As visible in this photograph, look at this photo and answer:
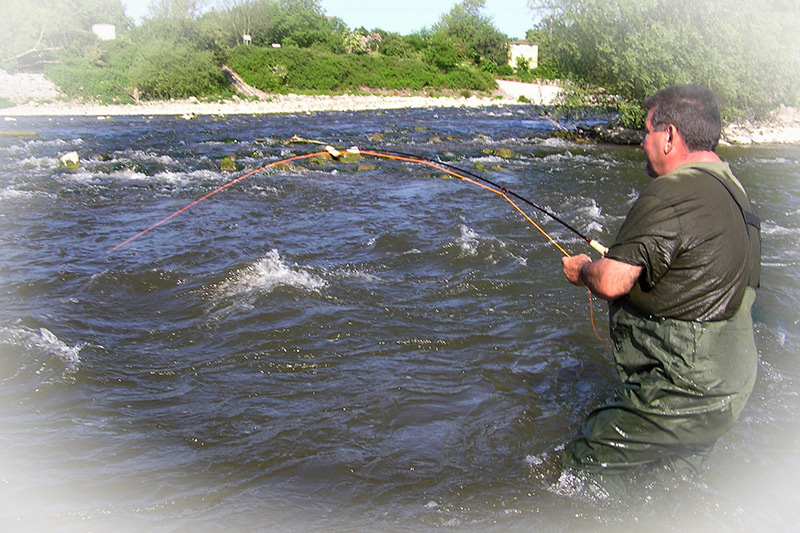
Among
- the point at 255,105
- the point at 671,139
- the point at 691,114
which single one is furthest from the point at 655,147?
the point at 255,105

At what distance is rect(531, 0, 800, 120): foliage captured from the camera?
765 inches

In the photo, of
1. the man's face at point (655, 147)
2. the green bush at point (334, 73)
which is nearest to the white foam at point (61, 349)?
the man's face at point (655, 147)

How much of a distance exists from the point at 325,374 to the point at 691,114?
348 cm

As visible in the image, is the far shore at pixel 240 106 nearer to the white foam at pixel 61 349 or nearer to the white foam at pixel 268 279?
the white foam at pixel 268 279

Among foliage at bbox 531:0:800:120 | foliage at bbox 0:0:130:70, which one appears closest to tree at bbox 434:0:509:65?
foliage at bbox 0:0:130:70

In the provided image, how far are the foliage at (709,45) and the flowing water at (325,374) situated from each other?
9.48m

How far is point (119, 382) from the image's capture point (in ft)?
16.3

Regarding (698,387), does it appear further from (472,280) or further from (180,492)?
(472,280)

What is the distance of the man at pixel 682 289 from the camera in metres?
2.79

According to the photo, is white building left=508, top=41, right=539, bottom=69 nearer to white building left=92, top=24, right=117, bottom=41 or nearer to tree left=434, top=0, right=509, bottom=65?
tree left=434, top=0, right=509, bottom=65

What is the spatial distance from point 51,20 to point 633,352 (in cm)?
5724

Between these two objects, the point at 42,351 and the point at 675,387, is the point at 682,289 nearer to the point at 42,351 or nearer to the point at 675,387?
the point at 675,387

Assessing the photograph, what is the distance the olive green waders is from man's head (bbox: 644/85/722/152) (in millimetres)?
819

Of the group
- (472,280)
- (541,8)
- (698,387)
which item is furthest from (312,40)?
(698,387)
